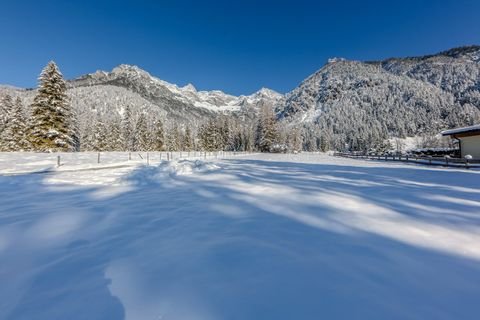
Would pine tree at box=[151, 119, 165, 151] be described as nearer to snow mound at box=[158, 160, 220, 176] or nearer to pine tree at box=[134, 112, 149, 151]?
pine tree at box=[134, 112, 149, 151]

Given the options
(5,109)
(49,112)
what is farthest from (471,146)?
(5,109)

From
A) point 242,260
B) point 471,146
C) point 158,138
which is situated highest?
point 158,138

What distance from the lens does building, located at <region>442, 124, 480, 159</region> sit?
2358cm

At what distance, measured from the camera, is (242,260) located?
10.5 feet

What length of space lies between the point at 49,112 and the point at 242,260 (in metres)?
35.1

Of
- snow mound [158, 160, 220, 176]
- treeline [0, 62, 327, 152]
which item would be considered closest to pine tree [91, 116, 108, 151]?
treeline [0, 62, 327, 152]

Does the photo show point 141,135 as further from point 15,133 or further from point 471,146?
Answer: point 471,146

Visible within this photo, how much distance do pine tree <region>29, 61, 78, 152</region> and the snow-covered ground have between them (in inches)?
1130

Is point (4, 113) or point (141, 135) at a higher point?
point (4, 113)

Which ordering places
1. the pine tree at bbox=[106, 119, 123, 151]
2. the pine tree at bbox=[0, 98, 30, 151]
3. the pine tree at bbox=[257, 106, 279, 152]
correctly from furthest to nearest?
the pine tree at bbox=[257, 106, 279, 152] → the pine tree at bbox=[106, 119, 123, 151] → the pine tree at bbox=[0, 98, 30, 151]

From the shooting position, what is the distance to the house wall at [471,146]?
2373 centimetres

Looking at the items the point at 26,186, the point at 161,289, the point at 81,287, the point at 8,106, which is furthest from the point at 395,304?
the point at 8,106

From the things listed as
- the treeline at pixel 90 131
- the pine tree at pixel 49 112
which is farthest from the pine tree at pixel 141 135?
the pine tree at pixel 49 112

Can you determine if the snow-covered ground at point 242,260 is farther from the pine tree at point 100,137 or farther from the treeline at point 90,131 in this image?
the pine tree at point 100,137
